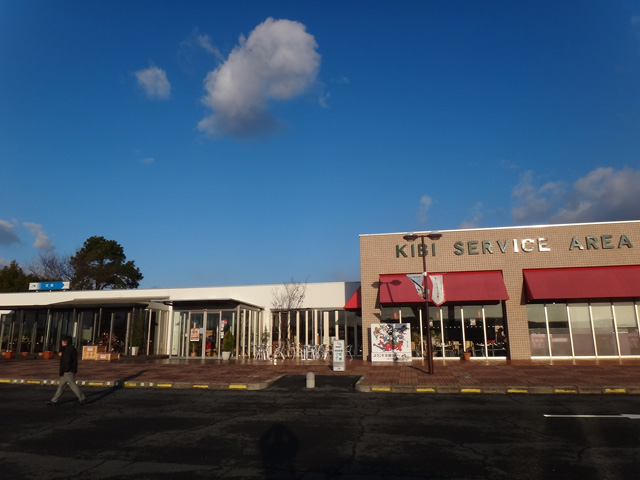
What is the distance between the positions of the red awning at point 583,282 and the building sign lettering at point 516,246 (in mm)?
1076

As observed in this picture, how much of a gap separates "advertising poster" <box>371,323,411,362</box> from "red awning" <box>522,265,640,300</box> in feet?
20.1

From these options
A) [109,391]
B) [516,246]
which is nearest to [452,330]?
[516,246]

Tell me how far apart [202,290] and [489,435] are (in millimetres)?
26730

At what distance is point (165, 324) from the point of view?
102 feet

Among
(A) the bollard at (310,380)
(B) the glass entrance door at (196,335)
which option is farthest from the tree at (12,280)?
(A) the bollard at (310,380)

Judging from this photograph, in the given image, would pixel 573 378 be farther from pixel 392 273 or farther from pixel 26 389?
pixel 26 389

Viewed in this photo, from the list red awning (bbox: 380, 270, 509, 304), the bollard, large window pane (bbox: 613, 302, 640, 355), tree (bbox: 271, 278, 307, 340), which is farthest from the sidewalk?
tree (bbox: 271, 278, 307, 340)

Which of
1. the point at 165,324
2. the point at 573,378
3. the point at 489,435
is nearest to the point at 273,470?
the point at 489,435

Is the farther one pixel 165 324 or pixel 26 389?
pixel 165 324

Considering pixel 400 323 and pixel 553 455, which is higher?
pixel 400 323

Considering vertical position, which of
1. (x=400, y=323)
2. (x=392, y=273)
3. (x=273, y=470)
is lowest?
(x=273, y=470)

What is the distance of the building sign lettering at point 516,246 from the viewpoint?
22.3 meters

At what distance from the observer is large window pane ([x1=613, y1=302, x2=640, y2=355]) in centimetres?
2180

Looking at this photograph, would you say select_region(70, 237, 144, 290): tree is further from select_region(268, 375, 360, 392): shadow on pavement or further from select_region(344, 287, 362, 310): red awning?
select_region(268, 375, 360, 392): shadow on pavement
